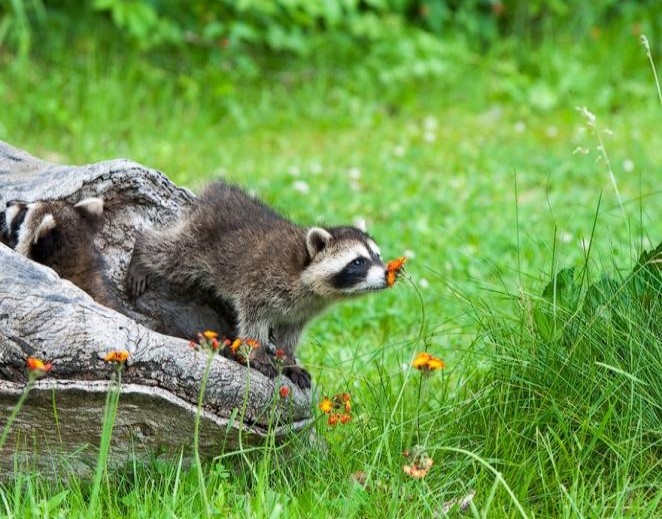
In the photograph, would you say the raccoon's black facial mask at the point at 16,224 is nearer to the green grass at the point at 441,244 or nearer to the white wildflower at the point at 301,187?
the green grass at the point at 441,244

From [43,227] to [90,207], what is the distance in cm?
23

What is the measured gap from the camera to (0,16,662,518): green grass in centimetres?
402

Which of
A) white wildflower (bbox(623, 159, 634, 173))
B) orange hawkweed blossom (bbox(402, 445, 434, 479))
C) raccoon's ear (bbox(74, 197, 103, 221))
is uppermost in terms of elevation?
raccoon's ear (bbox(74, 197, 103, 221))

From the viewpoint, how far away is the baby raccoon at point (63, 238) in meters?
4.70

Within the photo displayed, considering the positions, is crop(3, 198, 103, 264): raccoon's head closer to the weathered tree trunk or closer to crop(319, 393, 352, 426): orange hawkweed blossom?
the weathered tree trunk

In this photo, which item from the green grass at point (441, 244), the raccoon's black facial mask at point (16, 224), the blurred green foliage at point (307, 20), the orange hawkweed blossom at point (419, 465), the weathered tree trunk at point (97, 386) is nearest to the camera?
the orange hawkweed blossom at point (419, 465)

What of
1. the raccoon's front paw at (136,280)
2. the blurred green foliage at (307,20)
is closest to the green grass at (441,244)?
the blurred green foliage at (307,20)

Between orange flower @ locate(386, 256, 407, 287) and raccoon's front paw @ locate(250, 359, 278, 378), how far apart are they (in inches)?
25.6

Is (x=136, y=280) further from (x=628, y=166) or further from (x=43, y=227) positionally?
(x=628, y=166)

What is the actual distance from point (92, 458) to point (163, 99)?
6898 mm

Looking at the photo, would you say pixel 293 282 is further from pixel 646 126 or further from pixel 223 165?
pixel 646 126

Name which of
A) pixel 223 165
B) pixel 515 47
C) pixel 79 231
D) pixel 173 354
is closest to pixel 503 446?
pixel 173 354

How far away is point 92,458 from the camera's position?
404 centimetres

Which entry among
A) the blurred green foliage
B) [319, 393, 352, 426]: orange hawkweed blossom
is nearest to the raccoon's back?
[319, 393, 352, 426]: orange hawkweed blossom
